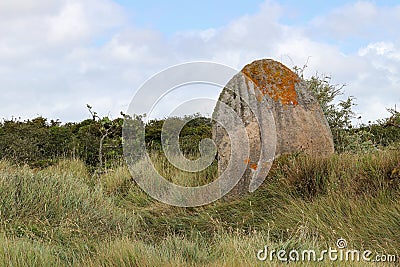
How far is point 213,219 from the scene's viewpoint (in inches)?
251

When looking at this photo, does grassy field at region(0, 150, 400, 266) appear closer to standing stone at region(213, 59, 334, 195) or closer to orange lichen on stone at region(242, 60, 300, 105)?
standing stone at region(213, 59, 334, 195)

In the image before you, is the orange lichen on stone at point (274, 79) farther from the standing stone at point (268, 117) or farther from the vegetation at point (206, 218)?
the vegetation at point (206, 218)

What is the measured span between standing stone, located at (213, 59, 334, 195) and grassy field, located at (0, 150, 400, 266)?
12.8 inches

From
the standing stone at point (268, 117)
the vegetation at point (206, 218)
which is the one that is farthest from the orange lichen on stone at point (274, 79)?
the vegetation at point (206, 218)

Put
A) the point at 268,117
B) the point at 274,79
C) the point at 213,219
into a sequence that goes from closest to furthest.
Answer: the point at 213,219 < the point at 268,117 < the point at 274,79

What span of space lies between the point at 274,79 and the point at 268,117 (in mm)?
678

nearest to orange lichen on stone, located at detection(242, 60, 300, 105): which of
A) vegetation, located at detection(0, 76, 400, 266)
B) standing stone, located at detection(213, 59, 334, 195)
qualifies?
standing stone, located at detection(213, 59, 334, 195)

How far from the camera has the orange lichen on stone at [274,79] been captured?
24.4 feet

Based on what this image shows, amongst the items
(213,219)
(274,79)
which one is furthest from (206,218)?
(274,79)

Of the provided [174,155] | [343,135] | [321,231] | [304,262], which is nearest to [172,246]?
[304,262]

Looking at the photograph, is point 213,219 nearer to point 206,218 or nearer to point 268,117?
point 206,218

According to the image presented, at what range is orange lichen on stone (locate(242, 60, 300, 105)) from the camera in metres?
7.45

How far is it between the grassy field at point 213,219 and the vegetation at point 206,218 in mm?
13

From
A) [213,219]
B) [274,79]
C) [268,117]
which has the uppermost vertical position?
[274,79]
